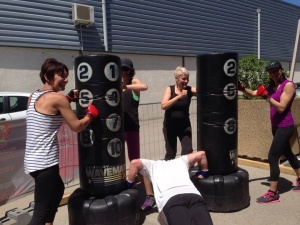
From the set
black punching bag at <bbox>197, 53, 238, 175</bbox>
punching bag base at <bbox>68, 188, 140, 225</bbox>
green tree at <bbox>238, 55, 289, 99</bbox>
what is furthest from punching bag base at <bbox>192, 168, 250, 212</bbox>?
green tree at <bbox>238, 55, 289, 99</bbox>

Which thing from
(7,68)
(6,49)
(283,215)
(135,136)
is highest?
(6,49)

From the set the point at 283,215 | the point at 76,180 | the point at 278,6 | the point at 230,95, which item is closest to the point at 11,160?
the point at 76,180

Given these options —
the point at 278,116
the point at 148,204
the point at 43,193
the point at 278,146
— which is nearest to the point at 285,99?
the point at 278,116

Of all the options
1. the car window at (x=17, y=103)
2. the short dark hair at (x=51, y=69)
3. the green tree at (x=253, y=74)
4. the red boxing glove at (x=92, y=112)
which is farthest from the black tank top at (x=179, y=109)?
the car window at (x=17, y=103)

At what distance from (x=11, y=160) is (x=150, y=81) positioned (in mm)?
10222

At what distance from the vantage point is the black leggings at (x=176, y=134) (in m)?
4.31

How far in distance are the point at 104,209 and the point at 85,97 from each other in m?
1.16

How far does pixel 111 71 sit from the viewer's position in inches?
126

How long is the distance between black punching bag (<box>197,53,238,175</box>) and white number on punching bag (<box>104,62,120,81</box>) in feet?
3.79

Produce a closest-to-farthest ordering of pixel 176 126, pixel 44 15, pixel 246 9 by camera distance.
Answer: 1. pixel 176 126
2. pixel 44 15
3. pixel 246 9

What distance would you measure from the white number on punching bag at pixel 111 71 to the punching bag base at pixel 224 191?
1.70 m

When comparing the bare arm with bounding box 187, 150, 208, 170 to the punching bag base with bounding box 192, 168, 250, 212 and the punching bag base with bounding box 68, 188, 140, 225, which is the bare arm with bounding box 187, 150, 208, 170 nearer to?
the punching bag base with bounding box 192, 168, 250, 212

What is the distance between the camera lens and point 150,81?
46.0ft

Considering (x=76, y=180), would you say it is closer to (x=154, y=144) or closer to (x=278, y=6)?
(x=154, y=144)
